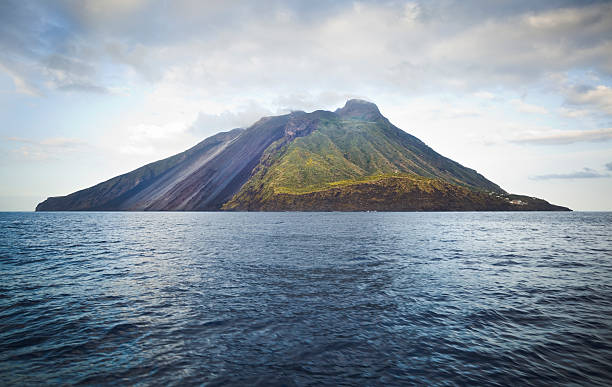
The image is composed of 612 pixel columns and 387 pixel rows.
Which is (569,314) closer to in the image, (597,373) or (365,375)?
(597,373)

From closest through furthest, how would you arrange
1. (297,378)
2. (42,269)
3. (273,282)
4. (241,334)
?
1. (297,378)
2. (241,334)
3. (273,282)
4. (42,269)

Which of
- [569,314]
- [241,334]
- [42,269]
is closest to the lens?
[241,334]

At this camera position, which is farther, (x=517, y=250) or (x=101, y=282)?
(x=517, y=250)

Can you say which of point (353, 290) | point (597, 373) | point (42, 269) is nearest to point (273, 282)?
point (353, 290)

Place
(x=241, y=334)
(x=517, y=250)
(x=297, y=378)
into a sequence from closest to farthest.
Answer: (x=297, y=378) → (x=241, y=334) → (x=517, y=250)

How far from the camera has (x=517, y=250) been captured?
53188mm

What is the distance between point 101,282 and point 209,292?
1338cm

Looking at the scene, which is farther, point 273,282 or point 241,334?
point 273,282

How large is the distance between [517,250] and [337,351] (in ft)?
176

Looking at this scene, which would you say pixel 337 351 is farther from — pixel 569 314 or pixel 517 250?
pixel 517 250

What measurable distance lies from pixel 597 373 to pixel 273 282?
2356 centimetres

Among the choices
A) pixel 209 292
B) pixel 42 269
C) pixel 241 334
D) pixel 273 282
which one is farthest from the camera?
pixel 42 269

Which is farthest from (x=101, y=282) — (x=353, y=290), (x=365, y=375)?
(x=365, y=375)

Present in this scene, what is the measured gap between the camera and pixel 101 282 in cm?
3023
